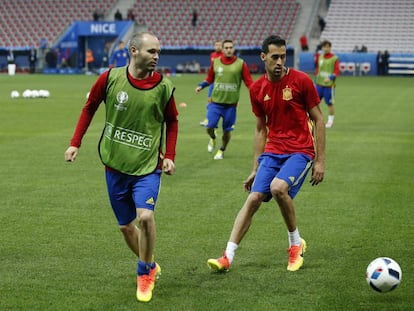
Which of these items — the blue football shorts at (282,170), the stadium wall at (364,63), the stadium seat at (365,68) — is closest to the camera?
the blue football shorts at (282,170)

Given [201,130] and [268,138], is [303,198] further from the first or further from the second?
[201,130]

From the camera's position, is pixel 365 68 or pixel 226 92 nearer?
pixel 226 92

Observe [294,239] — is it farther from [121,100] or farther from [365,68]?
[365,68]

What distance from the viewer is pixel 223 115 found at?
55.1 feet

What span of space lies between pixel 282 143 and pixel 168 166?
1477mm

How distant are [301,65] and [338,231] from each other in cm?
4508

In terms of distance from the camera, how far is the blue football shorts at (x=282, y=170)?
799cm

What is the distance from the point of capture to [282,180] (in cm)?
794

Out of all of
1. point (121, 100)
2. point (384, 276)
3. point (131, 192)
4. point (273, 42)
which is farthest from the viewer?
point (273, 42)

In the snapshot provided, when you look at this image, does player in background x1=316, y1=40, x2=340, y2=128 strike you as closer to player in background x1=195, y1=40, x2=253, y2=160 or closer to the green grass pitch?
the green grass pitch

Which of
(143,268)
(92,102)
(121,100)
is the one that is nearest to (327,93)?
(92,102)

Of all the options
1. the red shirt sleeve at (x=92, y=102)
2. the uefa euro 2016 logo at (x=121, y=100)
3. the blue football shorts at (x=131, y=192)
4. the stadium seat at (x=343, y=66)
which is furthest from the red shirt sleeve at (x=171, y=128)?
the stadium seat at (x=343, y=66)

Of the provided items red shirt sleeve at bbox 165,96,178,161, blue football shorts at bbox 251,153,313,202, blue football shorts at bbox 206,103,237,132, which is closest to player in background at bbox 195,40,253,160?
blue football shorts at bbox 206,103,237,132

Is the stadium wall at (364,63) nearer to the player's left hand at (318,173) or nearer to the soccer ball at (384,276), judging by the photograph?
the player's left hand at (318,173)
